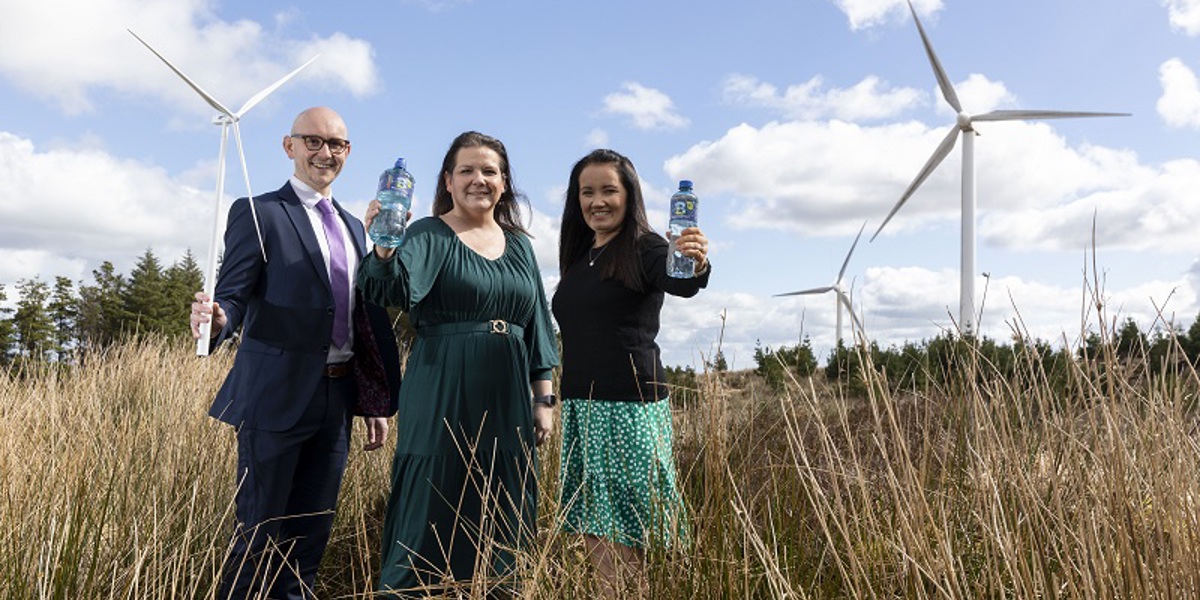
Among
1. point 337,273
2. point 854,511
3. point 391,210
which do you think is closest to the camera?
point 854,511

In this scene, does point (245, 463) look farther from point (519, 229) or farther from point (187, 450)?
point (187, 450)

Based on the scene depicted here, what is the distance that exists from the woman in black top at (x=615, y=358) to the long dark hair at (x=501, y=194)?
37 cm

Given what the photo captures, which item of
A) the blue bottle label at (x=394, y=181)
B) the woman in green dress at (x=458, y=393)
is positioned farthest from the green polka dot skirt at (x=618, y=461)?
the blue bottle label at (x=394, y=181)

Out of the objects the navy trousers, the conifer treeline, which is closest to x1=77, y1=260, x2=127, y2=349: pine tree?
the conifer treeline

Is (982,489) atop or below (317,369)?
below

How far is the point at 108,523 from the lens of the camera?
153 inches

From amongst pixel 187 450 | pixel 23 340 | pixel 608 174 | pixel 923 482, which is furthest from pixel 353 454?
pixel 23 340

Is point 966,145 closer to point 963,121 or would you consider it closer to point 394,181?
point 963,121

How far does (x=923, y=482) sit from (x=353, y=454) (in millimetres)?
4087

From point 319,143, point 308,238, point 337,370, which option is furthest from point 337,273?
point 319,143

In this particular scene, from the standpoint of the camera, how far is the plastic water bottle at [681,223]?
3512mm

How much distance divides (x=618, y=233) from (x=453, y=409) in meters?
0.99

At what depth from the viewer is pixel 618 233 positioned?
3865 mm

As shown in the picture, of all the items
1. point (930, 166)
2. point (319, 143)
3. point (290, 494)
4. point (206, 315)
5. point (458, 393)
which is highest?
point (930, 166)
